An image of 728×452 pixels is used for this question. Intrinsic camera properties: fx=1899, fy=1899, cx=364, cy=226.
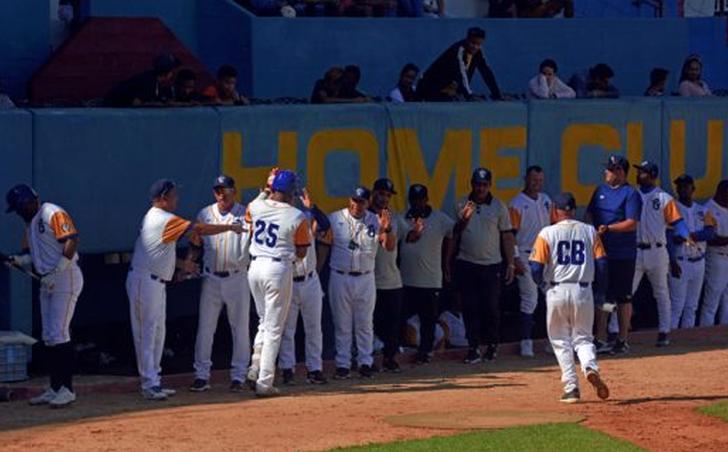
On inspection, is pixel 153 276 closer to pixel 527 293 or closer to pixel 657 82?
pixel 527 293

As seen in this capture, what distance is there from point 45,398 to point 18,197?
5.59 feet

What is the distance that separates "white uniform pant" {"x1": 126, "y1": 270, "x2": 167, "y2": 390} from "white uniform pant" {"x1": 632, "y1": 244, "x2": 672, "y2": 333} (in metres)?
6.06

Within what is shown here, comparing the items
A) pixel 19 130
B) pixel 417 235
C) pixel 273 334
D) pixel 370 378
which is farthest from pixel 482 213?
pixel 19 130

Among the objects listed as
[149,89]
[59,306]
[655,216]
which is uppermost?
[149,89]

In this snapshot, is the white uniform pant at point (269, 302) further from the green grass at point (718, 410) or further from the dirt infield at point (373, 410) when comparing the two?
the green grass at point (718, 410)

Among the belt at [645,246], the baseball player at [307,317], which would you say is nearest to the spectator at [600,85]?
the belt at [645,246]

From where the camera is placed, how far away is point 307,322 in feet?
56.5

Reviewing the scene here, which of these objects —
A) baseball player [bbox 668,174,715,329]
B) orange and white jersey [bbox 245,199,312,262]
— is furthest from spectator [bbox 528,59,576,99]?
orange and white jersey [bbox 245,199,312,262]

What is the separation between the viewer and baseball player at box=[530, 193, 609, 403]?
624 inches

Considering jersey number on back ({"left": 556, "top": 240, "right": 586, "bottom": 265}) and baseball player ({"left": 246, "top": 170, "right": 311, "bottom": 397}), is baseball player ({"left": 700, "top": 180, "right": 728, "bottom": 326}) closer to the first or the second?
jersey number on back ({"left": 556, "top": 240, "right": 586, "bottom": 265})

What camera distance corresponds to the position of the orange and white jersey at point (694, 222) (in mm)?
21328

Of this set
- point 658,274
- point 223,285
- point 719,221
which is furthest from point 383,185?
point 719,221

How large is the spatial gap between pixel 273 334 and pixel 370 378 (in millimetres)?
1908

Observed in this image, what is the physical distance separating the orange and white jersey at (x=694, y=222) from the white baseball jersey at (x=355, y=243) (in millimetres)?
4900
